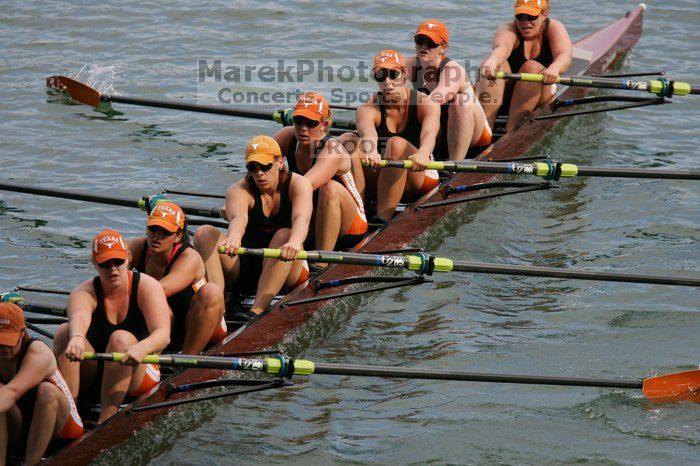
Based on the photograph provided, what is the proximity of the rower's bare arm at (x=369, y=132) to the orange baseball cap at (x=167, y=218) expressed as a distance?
2292 millimetres

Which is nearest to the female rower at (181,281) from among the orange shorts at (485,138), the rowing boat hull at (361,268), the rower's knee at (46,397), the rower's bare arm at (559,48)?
the rowing boat hull at (361,268)

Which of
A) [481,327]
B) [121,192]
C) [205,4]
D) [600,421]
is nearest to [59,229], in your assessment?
[121,192]

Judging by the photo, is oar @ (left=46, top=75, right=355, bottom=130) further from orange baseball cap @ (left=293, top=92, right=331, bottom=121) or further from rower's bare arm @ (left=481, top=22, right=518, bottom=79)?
orange baseball cap @ (left=293, top=92, right=331, bottom=121)

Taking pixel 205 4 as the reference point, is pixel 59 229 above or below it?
below

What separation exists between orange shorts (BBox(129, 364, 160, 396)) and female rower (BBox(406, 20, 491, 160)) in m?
4.10

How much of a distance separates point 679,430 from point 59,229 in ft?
19.7

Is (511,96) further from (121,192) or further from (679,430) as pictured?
(679,430)

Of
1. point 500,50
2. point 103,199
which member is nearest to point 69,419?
point 103,199

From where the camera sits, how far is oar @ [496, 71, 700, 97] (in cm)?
1084

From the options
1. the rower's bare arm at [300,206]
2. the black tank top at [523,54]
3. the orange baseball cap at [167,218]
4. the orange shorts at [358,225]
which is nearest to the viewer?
the orange baseball cap at [167,218]

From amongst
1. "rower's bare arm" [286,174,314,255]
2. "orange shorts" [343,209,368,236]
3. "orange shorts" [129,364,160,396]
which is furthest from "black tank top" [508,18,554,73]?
"orange shorts" [129,364,160,396]

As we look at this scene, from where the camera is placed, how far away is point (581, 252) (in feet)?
33.3

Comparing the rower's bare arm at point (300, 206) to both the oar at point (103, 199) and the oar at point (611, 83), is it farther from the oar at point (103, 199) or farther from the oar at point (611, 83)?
the oar at point (611, 83)

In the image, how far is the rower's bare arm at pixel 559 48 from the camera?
435 inches
